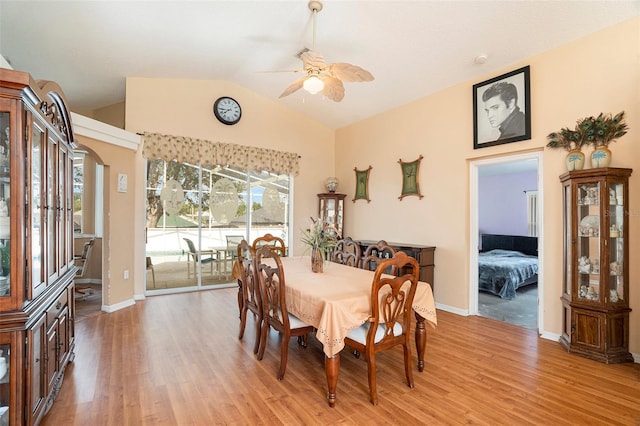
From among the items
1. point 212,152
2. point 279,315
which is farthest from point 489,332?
point 212,152

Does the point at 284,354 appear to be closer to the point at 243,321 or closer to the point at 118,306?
the point at 243,321

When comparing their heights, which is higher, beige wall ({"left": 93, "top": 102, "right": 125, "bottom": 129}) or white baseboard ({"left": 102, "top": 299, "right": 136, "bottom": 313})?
beige wall ({"left": 93, "top": 102, "right": 125, "bottom": 129})

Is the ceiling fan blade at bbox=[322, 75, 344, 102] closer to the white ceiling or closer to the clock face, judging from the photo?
the white ceiling

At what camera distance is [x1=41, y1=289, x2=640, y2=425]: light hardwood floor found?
81.4 inches

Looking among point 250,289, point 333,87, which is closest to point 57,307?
point 250,289

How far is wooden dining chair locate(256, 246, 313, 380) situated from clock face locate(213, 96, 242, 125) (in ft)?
11.5

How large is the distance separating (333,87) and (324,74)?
0.57 ft

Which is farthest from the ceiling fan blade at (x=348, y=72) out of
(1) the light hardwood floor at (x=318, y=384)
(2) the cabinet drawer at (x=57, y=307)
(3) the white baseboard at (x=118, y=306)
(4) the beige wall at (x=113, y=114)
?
(4) the beige wall at (x=113, y=114)

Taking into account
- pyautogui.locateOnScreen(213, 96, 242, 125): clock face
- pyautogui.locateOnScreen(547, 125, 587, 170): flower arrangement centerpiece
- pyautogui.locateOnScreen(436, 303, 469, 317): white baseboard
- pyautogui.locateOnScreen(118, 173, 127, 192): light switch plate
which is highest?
pyautogui.locateOnScreen(213, 96, 242, 125): clock face

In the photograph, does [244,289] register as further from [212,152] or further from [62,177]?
[212,152]

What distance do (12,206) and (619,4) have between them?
15.2 feet

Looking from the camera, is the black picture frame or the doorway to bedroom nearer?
the black picture frame

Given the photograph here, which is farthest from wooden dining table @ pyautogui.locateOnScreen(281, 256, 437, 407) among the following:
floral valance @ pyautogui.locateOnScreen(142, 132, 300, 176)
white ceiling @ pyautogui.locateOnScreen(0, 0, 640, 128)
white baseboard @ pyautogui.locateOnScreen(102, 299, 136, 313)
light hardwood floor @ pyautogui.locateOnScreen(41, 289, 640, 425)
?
floral valance @ pyautogui.locateOnScreen(142, 132, 300, 176)

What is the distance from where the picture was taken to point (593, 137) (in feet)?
10.0
